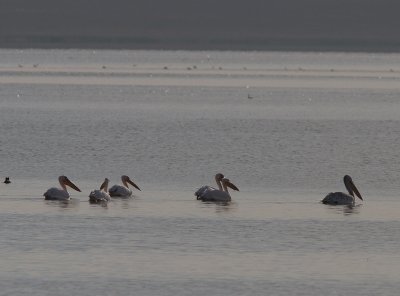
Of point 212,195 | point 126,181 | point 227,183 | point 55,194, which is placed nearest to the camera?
point 55,194

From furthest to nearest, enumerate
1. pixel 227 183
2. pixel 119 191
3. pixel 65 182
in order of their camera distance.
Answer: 1. pixel 227 183
2. pixel 65 182
3. pixel 119 191

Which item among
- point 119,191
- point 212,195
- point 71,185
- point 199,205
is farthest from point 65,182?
point 199,205

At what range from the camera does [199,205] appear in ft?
84.4

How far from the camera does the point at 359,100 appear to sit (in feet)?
243

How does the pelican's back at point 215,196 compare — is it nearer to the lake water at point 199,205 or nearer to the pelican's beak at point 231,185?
the lake water at point 199,205

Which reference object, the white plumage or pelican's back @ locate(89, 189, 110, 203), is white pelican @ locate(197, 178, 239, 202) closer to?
the white plumage

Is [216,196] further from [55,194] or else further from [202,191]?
[55,194]

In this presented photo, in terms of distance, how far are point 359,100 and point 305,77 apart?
38721 millimetres

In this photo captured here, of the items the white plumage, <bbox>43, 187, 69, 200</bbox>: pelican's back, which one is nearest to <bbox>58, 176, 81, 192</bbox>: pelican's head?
<bbox>43, 187, 69, 200</bbox>: pelican's back

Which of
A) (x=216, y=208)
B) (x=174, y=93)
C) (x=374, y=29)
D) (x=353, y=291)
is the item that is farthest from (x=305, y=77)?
(x=353, y=291)

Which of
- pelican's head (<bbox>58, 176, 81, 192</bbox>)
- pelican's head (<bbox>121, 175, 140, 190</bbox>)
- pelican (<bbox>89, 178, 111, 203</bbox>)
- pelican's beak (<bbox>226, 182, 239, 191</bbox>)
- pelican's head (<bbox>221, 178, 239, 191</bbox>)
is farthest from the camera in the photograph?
pelican's head (<bbox>121, 175, 140, 190</bbox>)

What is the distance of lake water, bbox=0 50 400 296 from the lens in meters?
18.4

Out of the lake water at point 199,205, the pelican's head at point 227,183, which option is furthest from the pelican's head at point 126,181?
the pelican's head at point 227,183

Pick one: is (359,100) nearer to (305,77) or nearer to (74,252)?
(305,77)
